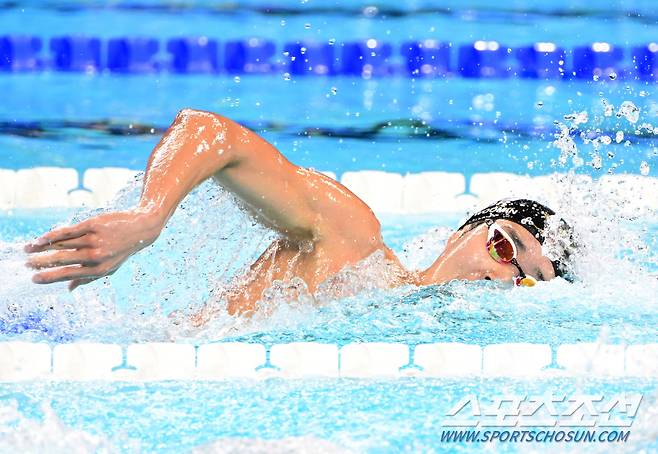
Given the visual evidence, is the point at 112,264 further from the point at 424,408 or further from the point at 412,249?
the point at 412,249

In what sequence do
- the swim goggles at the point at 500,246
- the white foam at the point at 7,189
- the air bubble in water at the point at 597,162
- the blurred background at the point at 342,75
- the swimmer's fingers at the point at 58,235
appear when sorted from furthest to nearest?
→ the blurred background at the point at 342,75, the air bubble in water at the point at 597,162, the white foam at the point at 7,189, the swim goggles at the point at 500,246, the swimmer's fingers at the point at 58,235

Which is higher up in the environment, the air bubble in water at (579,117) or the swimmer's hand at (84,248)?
the swimmer's hand at (84,248)

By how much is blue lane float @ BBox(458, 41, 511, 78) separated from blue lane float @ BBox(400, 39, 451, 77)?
8 cm

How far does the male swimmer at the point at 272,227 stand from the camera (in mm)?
1335

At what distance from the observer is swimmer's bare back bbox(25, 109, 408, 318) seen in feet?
4.34

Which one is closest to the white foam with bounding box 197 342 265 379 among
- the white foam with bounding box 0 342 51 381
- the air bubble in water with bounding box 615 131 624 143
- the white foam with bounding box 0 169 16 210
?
the white foam with bounding box 0 342 51 381

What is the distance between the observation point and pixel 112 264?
136 cm

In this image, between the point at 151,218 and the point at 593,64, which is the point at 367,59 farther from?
the point at 151,218

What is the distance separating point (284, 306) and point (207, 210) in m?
0.26

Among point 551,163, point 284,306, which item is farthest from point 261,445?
point 551,163

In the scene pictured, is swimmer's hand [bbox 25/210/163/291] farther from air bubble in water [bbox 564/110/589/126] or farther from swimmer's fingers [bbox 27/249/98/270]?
air bubble in water [bbox 564/110/589/126]

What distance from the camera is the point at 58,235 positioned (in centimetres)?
130

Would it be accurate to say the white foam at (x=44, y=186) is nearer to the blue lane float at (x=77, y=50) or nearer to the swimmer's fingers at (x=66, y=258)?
the blue lane float at (x=77, y=50)

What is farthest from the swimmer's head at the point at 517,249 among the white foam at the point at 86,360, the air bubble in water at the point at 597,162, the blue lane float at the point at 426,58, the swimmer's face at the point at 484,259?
the blue lane float at the point at 426,58
